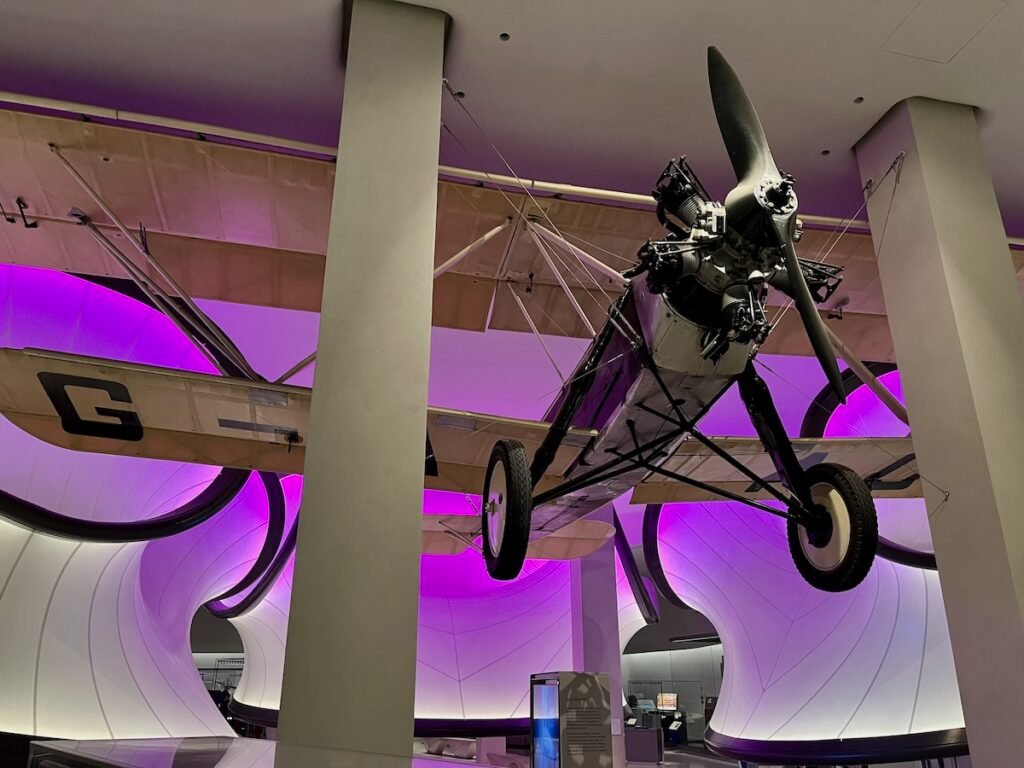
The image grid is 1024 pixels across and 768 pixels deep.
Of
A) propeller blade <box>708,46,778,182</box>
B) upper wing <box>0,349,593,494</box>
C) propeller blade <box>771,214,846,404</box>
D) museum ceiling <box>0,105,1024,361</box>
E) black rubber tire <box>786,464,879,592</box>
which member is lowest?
black rubber tire <box>786,464,879,592</box>

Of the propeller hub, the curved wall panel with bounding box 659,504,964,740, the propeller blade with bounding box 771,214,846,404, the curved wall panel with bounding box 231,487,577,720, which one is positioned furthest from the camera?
the curved wall panel with bounding box 231,487,577,720

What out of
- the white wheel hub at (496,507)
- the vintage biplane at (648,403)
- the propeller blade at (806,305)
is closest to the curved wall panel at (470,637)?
the vintage biplane at (648,403)

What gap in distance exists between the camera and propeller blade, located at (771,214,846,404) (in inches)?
112

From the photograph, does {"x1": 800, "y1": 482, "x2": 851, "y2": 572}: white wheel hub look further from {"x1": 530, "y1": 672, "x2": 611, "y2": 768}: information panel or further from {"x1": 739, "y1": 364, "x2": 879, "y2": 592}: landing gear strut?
{"x1": 530, "y1": 672, "x2": 611, "y2": 768}: information panel

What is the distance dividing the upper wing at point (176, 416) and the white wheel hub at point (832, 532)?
132cm

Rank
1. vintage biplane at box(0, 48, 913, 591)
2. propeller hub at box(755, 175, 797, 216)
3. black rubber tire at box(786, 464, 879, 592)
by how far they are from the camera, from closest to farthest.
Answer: propeller hub at box(755, 175, 797, 216) < vintage biplane at box(0, 48, 913, 591) < black rubber tire at box(786, 464, 879, 592)

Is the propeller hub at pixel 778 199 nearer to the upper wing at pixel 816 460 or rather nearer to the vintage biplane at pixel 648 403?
the vintage biplane at pixel 648 403

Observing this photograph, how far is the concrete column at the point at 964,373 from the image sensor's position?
364cm

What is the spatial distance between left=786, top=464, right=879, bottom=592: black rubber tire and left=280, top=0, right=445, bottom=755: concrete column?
6.51ft

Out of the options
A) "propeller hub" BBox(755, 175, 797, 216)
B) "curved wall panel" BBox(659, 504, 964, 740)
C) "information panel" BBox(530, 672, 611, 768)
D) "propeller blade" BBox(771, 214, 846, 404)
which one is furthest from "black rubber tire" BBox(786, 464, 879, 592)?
"curved wall panel" BBox(659, 504, 964, 740)

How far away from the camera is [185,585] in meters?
11.2

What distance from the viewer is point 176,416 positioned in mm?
4777

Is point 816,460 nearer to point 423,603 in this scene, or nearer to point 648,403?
point 648,403

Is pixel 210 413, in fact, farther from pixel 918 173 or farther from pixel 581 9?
pixel 918 173
